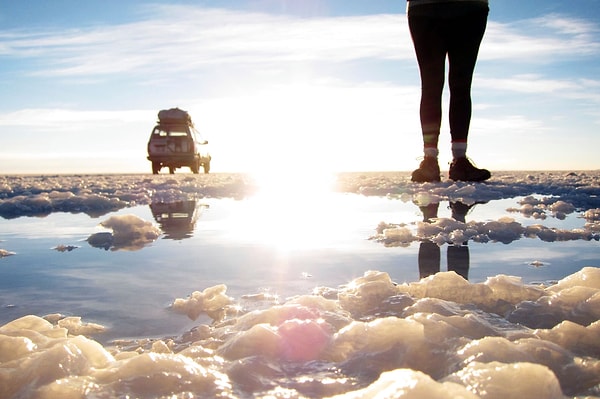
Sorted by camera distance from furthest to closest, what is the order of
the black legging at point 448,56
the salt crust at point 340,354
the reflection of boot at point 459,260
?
the black legging at point 448,56
the reflection of boot at point 459,260
the salt crust at point 340,354

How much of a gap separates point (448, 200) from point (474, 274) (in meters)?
3.26

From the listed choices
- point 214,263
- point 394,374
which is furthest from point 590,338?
point 214,263

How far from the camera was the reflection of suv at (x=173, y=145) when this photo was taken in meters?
19.0

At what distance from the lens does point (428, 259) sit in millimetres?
2379

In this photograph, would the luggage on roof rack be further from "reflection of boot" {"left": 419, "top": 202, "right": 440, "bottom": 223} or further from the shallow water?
the shallow water

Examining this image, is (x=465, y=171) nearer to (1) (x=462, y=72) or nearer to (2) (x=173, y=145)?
(1) (x=462, y=72)

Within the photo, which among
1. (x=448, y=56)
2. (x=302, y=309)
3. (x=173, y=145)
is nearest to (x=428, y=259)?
(x=302, y=309)

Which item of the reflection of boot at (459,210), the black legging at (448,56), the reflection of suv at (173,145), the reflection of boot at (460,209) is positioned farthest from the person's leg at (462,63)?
the reflection of suv at (173,145)

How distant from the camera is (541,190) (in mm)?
6789

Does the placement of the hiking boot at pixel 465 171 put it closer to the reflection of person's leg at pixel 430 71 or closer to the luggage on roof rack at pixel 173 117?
the reflection of person's leg at pixel 430 71

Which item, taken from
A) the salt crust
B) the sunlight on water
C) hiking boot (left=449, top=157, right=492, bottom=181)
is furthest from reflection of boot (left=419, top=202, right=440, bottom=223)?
the salt crust

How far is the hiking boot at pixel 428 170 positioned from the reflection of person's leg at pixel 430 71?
0.38ft

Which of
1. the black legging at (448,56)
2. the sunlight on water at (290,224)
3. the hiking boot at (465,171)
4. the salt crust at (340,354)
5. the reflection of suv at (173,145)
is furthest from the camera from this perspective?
the reflection of suv at (173,145)

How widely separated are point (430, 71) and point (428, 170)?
1.25 m
